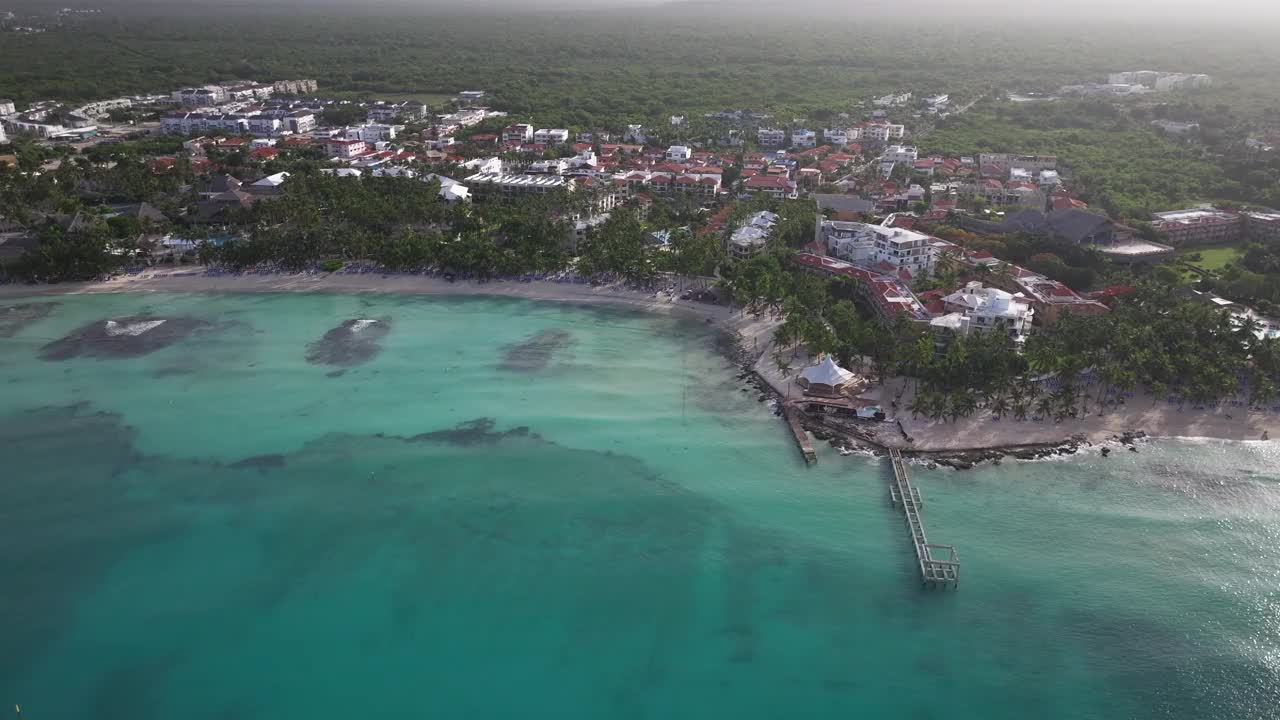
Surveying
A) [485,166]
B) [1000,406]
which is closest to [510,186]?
[485,166]

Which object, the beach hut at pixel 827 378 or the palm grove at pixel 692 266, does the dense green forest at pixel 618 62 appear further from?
the beach hut at pixel 827 378

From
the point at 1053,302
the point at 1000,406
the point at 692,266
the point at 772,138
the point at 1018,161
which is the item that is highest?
the point at 1018,161

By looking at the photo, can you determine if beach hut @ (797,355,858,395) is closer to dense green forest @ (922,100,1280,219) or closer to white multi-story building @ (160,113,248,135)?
dense green forest @ (922,100,1280,219)

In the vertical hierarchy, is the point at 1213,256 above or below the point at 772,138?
below

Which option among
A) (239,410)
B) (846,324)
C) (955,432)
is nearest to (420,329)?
(239,410)

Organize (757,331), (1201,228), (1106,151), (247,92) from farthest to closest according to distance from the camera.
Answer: (247,92) < (1106,151) < (1201,228) < (757,331)

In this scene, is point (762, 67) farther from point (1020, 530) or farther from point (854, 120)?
point (1020, 530)

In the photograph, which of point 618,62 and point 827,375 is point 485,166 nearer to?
point 827,375
